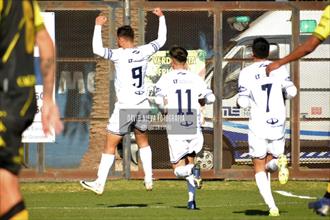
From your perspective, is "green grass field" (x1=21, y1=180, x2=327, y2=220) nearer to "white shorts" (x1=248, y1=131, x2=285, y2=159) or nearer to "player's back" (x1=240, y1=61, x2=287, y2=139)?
"white shorts" (x1=248, y1=131, x2=285, y2=159)

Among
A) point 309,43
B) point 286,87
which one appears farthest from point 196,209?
point 309,43

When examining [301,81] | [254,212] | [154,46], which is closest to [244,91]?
[254,212]

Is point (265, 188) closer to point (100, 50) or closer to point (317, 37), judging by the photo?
point (317, 37)

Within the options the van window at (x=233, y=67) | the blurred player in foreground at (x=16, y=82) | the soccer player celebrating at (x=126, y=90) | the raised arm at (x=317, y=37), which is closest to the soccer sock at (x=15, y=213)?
the blurred player in foreground at (x=16, y=82)

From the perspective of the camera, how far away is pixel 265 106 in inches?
581

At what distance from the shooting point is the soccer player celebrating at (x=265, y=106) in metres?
14.7

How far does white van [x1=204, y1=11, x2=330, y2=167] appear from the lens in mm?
22156

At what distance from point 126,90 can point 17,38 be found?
937 cm

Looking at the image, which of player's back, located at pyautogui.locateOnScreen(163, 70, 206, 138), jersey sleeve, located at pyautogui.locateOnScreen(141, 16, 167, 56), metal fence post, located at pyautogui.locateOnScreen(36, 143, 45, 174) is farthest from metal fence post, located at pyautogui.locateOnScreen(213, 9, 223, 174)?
player's back, located at pyautogui.locateOnScreen(163, 70, 206, 138)

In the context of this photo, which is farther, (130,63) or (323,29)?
(130,63)

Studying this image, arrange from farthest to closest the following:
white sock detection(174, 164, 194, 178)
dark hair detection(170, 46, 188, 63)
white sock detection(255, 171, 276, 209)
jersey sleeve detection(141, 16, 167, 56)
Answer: jersey sleeve detection(141, 16, 167, 56), dark hair detection(170, 46, 188, 63), white sock detection(174, 164, 194, 178), white sock detection(255, 171, 276, 209)

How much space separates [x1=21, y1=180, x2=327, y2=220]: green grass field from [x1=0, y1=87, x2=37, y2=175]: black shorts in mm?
5869

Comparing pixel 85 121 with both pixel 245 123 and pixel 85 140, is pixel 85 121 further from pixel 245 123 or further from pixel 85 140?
pixel 245 123

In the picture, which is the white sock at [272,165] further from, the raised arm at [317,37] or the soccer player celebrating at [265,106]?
the raised arm at [317,37]
